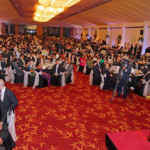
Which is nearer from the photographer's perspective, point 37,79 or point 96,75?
point 37,79

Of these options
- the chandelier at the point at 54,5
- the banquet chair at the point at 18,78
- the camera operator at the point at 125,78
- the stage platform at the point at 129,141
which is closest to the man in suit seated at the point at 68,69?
the banquet chair at the point at 18,78

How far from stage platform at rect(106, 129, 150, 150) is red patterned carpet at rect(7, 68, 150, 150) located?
99 centimetres

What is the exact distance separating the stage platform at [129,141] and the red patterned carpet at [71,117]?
99 cm

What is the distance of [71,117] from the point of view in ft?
19.9

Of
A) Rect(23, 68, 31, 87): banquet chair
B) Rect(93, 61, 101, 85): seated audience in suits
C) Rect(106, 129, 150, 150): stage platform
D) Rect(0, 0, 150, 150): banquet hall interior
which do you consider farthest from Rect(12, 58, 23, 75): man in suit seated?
Rect(106, 129, 150, 150): stage platform

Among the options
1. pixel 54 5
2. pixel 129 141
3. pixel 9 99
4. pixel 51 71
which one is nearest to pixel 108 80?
pixel 51 71

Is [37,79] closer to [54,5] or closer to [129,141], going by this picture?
[54,5]

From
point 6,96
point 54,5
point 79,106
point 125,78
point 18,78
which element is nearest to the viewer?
point 6,96

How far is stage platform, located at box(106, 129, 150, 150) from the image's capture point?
344cm

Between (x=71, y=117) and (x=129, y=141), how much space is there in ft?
8.94

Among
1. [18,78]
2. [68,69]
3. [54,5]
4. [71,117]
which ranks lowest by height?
[71,117]

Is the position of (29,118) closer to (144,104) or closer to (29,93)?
(29,93)

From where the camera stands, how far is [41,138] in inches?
191

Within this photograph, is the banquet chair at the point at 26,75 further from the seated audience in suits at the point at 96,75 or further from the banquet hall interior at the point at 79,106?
the seated audience in suits at the point at 96,75
